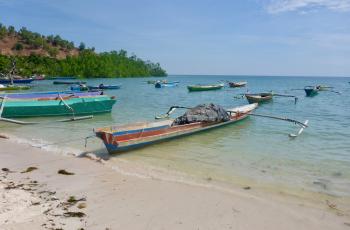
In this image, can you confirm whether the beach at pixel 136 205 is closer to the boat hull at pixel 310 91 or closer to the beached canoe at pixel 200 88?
the boat hull at pixel 310 91

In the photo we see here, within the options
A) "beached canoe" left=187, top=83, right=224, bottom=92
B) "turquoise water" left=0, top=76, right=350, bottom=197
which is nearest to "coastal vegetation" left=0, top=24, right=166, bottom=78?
"beached canoe" left=187, top=83, right=224, bottom=92

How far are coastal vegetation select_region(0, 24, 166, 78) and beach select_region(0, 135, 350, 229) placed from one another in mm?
80663

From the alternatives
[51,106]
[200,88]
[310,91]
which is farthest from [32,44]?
[51,106]

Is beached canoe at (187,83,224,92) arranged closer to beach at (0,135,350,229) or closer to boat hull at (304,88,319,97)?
boat hull at (304,88,319,97)

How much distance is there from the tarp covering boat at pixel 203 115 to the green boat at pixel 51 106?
7.08 meters

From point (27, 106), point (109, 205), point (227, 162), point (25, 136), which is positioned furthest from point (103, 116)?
point (109, 205)

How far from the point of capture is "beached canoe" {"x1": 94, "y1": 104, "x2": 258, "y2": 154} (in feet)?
34.3

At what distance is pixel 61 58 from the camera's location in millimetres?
121812

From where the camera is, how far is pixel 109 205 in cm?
647

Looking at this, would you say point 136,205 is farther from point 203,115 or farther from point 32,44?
point 32,44

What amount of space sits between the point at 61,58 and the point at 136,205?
123238mm

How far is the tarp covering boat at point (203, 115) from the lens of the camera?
14.7 meters

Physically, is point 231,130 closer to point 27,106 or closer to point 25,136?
point 25,136

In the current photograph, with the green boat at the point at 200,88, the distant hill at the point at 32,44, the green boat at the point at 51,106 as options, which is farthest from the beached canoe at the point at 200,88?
the distant hill at the point at 32,44
